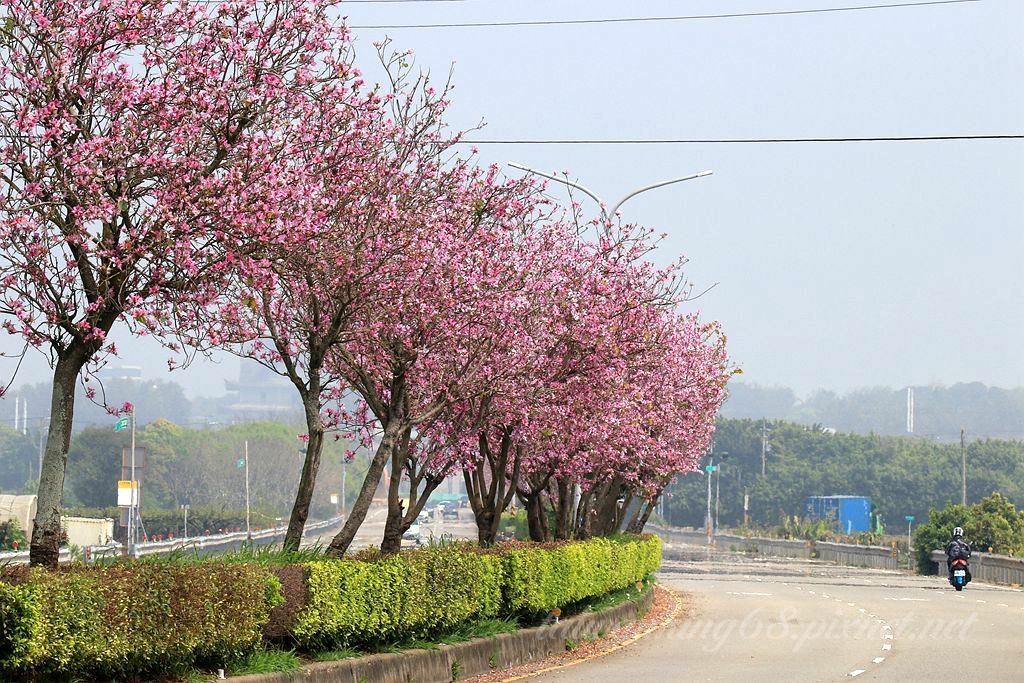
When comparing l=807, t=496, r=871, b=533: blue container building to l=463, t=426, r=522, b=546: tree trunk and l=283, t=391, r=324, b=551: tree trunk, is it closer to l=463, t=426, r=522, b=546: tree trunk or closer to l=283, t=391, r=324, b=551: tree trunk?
l=463, t=426, r=522, b=546: tree trunk

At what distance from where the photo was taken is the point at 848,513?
115375 millimetres

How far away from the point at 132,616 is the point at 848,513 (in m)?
108

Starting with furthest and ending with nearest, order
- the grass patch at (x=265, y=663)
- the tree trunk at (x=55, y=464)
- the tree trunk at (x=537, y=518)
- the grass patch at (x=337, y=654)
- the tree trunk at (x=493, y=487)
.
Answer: the tree trunk at (x=537, y=518) → the tree trunk at (x=493, y=487) → the grass patch at (x=337, y=654) → the grass patch at (x=265, y=663) → the tree trunk at (x=55, y=464)

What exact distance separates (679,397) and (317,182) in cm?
2290

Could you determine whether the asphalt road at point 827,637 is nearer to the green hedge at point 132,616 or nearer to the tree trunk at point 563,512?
the tree trunk at point 563,512

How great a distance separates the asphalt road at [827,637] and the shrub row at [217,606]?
1.58 meters

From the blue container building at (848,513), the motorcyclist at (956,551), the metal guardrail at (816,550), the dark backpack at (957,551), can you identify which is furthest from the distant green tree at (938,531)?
the blue container building at (848,513)

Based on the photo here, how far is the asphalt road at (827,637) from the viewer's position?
18.9 metres

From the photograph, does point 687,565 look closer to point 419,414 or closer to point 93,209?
point 419,414

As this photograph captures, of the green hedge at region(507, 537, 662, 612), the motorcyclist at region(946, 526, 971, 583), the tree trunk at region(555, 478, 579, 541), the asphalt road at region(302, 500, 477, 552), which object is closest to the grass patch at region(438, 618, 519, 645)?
the green hedge at region(507, 537, 662, 612)

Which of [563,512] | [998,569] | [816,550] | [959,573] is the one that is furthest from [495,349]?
[816,550]

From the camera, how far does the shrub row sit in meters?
10.5

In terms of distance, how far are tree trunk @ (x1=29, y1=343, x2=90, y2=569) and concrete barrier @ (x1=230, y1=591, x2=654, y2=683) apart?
5.91 ft

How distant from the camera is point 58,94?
11.8m
